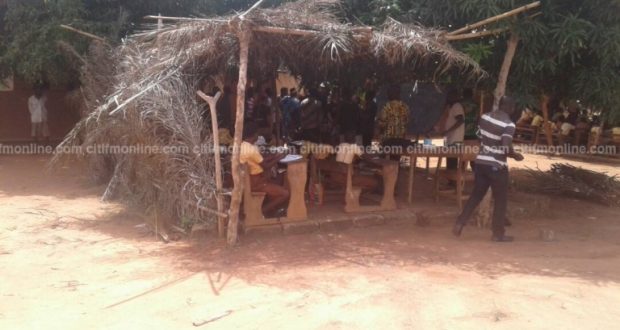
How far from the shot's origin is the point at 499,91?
6.34m

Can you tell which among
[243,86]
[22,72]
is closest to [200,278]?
[243,86]

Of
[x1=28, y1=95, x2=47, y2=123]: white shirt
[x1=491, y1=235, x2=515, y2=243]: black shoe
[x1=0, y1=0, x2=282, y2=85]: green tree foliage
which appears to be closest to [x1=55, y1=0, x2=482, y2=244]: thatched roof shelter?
[x1=491, y1=235, x2=515, y2=243]: black shoe

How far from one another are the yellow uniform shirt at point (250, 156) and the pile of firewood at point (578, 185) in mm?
5521

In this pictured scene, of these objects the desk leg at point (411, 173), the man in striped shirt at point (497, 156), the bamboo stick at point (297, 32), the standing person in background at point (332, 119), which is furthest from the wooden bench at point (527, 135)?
the bamboo stick at point (297, 32)

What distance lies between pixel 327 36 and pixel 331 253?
2378 mm

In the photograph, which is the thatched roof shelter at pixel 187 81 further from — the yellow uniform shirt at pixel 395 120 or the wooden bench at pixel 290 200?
the yellow uniform shirt at pixel 395 120

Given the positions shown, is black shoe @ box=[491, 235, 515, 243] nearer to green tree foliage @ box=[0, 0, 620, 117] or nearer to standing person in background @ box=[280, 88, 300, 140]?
green tree foliage @ box=[0, 0, 620, 117]

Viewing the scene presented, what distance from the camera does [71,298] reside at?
434cm

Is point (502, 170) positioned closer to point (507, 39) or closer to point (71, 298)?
point (507, 39)

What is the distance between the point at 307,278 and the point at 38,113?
1026 centimetres

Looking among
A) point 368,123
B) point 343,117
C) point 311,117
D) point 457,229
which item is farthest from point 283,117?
point 457,229

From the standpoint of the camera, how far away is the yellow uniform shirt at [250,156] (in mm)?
5613

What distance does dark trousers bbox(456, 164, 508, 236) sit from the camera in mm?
5730

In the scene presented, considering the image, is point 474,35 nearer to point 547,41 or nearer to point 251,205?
point 547,41
